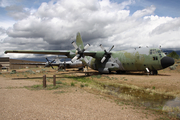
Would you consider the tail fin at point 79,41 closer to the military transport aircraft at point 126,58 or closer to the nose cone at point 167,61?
the military transport aircraft at point 126,58

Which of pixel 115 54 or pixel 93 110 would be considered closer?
pixel 93 110

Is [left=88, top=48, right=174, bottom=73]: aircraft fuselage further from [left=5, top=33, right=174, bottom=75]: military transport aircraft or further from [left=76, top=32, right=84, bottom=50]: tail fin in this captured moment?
[left=76, top=32, right=84, bottom=50]: tail fin

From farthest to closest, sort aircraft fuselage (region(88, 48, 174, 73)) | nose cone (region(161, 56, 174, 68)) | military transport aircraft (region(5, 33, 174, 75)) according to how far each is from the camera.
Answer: military transport aircraft (region(5, 33, 174, 75)), aircraft fuselage (region(88, 48, 174, 73)), nose cone (region(161, 56, 174, 68))

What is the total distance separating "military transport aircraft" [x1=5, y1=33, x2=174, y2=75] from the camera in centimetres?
1795

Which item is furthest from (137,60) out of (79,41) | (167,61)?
(79,41)

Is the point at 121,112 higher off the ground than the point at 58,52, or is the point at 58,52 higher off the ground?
the point at 58,52

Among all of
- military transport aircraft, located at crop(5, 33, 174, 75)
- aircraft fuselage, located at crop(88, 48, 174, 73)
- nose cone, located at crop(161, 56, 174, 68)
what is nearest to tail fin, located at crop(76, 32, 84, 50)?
military transport aircraft, located at crop(5, 33, 174, 75)

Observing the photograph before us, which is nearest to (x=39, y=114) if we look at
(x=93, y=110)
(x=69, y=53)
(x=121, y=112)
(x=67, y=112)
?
(x=67, y=112)

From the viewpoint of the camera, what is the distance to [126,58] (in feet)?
68.2

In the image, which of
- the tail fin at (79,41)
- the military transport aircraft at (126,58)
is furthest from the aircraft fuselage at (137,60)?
the tail fin at (79,41)

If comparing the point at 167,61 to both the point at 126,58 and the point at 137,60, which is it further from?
the point at 126,58

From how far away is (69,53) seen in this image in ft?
72.8

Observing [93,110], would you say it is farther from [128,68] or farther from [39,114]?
[128,68]

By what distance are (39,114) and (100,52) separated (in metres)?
18.5
